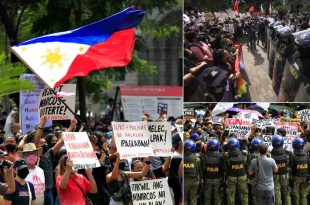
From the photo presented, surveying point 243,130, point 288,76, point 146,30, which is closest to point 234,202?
point 243,130

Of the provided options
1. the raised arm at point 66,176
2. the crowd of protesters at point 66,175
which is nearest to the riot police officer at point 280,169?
the crowd of protesters at point 66,175

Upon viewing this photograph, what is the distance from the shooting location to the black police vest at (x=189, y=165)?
51.0 ft

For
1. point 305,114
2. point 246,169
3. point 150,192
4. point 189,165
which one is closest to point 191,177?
point 189,165

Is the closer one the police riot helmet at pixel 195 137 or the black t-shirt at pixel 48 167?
the black t-shirt at pixel 48 167

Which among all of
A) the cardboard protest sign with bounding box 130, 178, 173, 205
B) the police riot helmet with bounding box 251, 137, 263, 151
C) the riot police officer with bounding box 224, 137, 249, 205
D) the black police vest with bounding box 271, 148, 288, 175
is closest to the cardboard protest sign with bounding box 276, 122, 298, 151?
the black police vest with bounding box 271, 148, 288, 175

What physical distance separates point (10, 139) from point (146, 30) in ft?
54.2

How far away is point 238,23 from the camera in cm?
1488

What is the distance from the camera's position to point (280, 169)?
16250 mm

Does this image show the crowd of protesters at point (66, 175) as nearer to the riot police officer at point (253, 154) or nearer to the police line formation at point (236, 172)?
the police line formation at point (236, 172)

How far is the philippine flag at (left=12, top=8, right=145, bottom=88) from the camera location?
11.6 m

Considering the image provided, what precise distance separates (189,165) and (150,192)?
10.0ft

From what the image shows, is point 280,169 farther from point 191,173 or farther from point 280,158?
point 191,173

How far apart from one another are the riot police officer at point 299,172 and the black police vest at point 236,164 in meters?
1.03

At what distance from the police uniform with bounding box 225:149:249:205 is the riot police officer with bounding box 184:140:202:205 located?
524 mm
